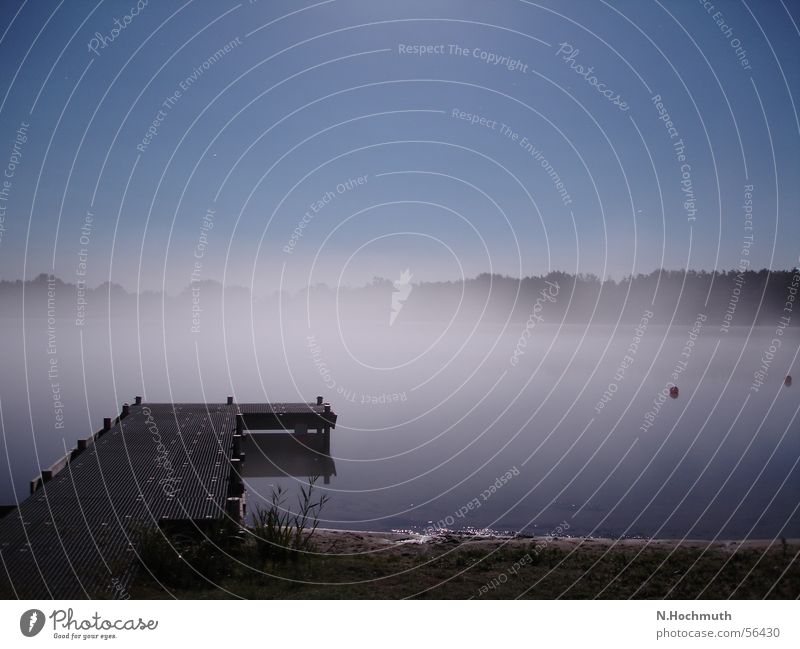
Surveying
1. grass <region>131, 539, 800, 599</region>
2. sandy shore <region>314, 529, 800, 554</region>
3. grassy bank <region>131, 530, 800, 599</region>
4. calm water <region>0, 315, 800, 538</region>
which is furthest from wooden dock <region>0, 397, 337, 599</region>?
calm water <region>0, 315, 800, 538</region>

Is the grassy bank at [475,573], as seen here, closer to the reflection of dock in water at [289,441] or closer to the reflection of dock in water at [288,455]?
the reflection of dock in water at [288,455]

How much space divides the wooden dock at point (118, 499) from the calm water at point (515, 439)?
325cm

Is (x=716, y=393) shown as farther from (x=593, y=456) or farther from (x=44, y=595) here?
(x=44, y=595)

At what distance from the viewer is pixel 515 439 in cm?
3384

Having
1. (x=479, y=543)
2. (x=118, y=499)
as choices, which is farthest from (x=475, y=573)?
(x=118, y=499)

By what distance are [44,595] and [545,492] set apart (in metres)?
17.1

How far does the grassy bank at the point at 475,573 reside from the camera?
1001 centimetres

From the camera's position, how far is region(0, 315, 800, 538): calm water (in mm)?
20359

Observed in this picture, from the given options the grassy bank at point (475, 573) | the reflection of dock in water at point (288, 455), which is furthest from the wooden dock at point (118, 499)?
the grassy bank at point (475, 573)

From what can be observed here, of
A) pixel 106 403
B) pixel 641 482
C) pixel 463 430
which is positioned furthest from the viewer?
pixel 106 403

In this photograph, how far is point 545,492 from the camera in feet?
75.4

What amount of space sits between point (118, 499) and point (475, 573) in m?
7.14

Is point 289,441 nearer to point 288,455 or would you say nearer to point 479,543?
point 288,455
